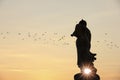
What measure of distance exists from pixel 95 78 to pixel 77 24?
13.3ft

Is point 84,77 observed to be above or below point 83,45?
below

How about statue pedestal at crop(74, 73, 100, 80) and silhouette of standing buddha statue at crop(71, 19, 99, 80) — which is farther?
silhouette of standing buddha statue at crop(71, 19, 99, 80)

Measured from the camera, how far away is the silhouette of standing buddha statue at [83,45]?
125m

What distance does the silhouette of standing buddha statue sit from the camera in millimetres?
125188

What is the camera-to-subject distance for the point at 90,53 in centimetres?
12550

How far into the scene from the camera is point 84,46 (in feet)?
412

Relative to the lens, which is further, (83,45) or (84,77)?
(83,45)

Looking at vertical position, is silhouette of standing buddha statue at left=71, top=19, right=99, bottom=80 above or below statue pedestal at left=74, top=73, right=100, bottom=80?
above

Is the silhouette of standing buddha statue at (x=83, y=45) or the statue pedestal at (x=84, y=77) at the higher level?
the silhouette of standing buddha statue at (x=83, y=45)

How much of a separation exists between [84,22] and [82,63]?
285cm

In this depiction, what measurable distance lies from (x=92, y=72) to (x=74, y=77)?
135cm

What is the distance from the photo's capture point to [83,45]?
12562cm

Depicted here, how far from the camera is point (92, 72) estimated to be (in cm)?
12475

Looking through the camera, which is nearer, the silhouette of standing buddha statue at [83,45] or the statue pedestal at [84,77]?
the statue pedestal at [84,77]
